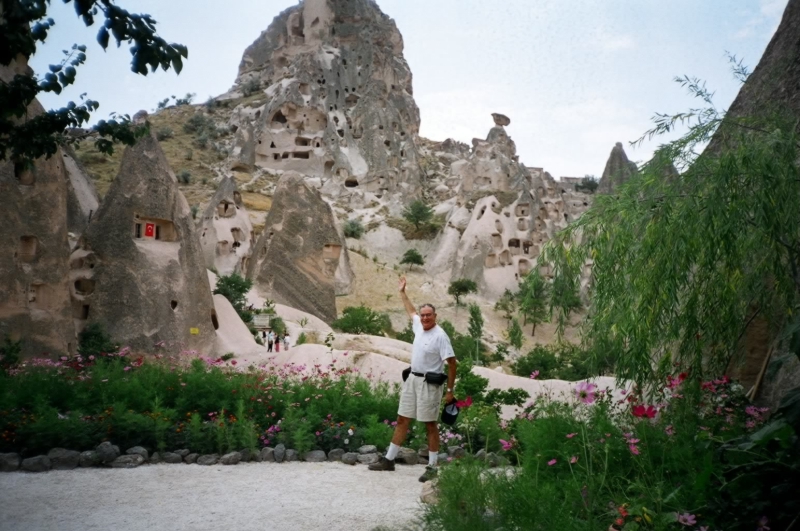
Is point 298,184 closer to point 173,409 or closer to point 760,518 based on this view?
point 173,409

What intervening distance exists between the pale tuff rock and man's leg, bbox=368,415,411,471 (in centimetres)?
652

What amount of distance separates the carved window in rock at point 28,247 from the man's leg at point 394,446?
25.1 ft

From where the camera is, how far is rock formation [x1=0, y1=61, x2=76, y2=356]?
414 inches

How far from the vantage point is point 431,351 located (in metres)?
5.95

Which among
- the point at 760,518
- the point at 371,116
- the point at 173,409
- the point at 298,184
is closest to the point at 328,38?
the point at 371,116

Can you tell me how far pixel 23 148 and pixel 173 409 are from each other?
13.6 feet

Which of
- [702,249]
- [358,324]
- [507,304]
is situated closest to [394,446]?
[702,249]

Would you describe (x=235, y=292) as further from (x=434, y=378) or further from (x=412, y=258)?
(x=412, y=258)

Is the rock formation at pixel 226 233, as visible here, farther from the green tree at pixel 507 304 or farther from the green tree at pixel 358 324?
the green tree at pixel 507 304

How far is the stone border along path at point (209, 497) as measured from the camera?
4461 mm

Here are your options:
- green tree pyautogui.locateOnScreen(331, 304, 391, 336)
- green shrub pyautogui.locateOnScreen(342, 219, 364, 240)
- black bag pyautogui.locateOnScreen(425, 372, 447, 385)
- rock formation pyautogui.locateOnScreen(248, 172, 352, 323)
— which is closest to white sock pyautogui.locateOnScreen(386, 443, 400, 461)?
black bag pyautogui.locateOnScreen(425, 372, 447, 385)

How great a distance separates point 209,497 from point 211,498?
43 millimetres

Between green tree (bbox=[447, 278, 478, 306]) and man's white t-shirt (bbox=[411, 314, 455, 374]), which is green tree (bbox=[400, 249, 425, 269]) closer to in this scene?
green tree (bbox=[447, 278, 478, 306])

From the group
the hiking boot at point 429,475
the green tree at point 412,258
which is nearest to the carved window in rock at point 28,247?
the hiking boot at point 429,475
